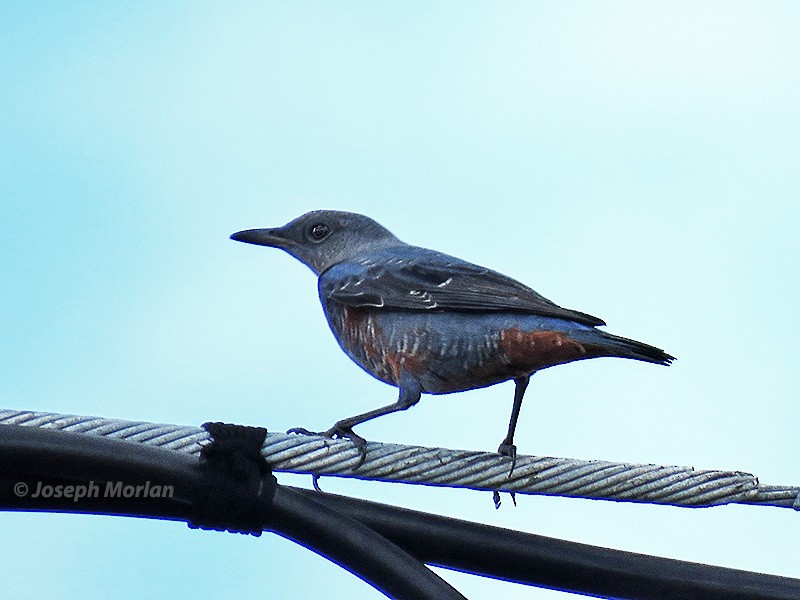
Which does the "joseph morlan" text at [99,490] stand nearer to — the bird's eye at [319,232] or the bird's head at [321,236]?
the bird's head at [321,236]

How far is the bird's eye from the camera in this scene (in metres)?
6.19

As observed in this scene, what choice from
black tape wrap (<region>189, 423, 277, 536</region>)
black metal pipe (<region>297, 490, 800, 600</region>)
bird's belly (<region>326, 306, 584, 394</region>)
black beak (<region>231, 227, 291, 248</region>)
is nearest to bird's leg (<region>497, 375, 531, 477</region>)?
bird's belly (<region>326, 306, 584, 394</region>)

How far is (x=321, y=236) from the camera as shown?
6.20m

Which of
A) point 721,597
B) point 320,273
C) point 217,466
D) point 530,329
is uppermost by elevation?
point 320,273

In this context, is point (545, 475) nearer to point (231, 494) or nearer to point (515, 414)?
point (231, 494)

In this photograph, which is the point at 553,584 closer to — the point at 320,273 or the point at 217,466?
the point at 217,466

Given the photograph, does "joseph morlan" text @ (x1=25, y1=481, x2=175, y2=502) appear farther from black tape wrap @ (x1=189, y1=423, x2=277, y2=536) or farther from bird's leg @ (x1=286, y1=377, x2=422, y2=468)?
bird's leg @ (x1=286, y1=377, x2=422, y2=468)

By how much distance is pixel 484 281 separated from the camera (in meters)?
5.09

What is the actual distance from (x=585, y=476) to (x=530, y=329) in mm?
1491

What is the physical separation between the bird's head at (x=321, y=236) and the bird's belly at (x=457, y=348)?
3.19 ft

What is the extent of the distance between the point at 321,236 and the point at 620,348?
7.30 feet

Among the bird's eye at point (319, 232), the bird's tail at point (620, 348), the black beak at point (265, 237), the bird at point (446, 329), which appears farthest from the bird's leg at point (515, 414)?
the black beak at point (265, 237)

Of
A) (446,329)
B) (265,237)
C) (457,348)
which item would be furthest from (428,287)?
(265,237)

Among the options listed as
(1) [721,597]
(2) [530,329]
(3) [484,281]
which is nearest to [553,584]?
(1) [721,597]
